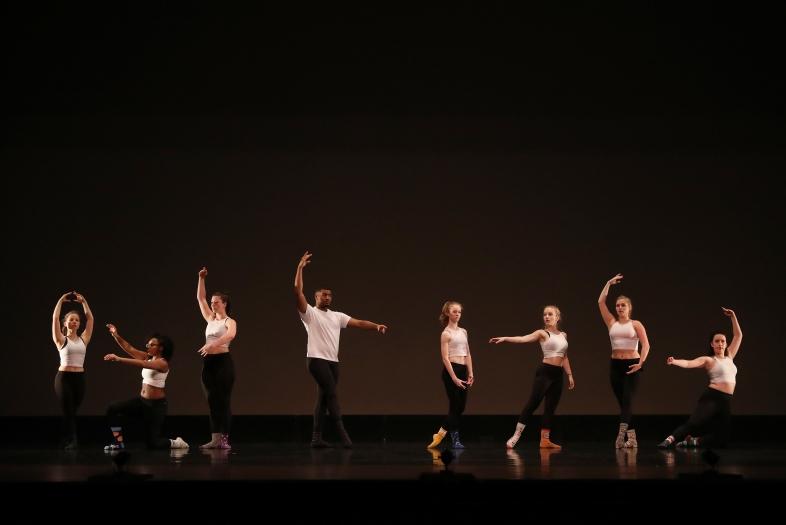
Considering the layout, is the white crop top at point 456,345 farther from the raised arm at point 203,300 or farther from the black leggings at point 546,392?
the raised arm at point 203,300

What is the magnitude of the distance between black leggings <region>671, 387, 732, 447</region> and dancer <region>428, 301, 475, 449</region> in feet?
6.02

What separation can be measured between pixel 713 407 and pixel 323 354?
11.1 feet

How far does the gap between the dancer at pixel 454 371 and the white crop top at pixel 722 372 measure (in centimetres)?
212

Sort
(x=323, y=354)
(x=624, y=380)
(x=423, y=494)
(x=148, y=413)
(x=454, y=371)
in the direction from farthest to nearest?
(x=454, y=371) → (x=323, y=354) → (x=624, y=380) → (x=148, y=413) → (x=423, y=494)

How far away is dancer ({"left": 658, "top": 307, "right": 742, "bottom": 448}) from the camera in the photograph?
7414 millimetres

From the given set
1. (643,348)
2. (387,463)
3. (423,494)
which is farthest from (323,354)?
(423,494)

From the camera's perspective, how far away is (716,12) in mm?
8930

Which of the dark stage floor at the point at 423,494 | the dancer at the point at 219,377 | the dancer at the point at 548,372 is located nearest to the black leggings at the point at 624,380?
the dancer at the point at 548,372

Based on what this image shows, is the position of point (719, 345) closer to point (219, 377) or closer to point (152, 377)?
point (219, 377)

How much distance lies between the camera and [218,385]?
281 inches

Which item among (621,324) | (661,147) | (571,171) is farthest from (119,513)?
(661,147)

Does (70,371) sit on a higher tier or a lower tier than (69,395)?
higher

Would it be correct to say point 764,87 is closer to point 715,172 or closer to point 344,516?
point 715,172

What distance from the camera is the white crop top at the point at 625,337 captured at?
7.41 meters
